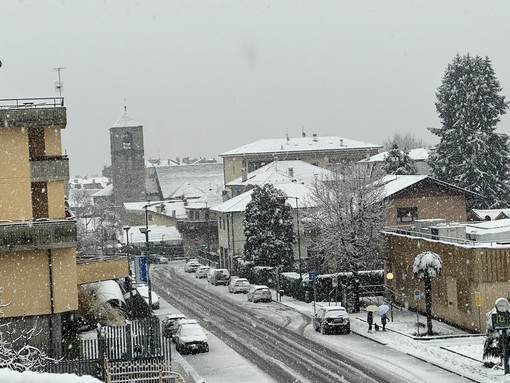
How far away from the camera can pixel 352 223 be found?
2025 inches

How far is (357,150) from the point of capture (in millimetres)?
123125

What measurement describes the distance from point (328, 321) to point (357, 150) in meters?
85.4

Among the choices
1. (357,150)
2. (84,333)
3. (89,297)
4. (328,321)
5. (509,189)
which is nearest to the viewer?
(84,333)

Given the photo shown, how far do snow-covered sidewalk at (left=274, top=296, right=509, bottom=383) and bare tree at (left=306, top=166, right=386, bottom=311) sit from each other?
5.65 metres

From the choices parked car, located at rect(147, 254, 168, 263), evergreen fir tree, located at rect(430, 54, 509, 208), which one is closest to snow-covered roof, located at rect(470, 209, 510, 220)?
evergreen fir tree, located at rect(430, 54, 509, 208)

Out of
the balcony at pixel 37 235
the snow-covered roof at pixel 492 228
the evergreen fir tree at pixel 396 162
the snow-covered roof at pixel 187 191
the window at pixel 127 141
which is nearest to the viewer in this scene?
the balcony at pixel 37 235

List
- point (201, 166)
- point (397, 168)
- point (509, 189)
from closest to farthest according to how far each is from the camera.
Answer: point (509, 189), point (397, 168), point (201, 166)

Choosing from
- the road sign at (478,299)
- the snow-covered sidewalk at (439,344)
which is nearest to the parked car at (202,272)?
the snow-covered sidewalk at (439,344)

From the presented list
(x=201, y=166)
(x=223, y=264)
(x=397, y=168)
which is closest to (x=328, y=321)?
(x=223, y=264)

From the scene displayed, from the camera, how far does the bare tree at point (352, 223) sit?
50594 millimetres

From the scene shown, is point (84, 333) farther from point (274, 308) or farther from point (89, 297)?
point (274, 308)

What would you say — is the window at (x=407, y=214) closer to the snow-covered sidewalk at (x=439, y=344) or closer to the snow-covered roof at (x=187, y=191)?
the snow-covered sidewalk at (x=439, y=344)

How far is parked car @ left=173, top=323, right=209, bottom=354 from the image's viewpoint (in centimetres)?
3548

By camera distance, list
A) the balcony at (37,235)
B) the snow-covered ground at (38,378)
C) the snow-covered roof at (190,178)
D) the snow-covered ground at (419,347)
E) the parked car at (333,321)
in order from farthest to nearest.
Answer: the snow-covered roof at (190,178) < the parked car at (333,321) < the balcony at (37,235) < the snow-covered ground at (419,347) < the snow-covered ground at (38,378)
